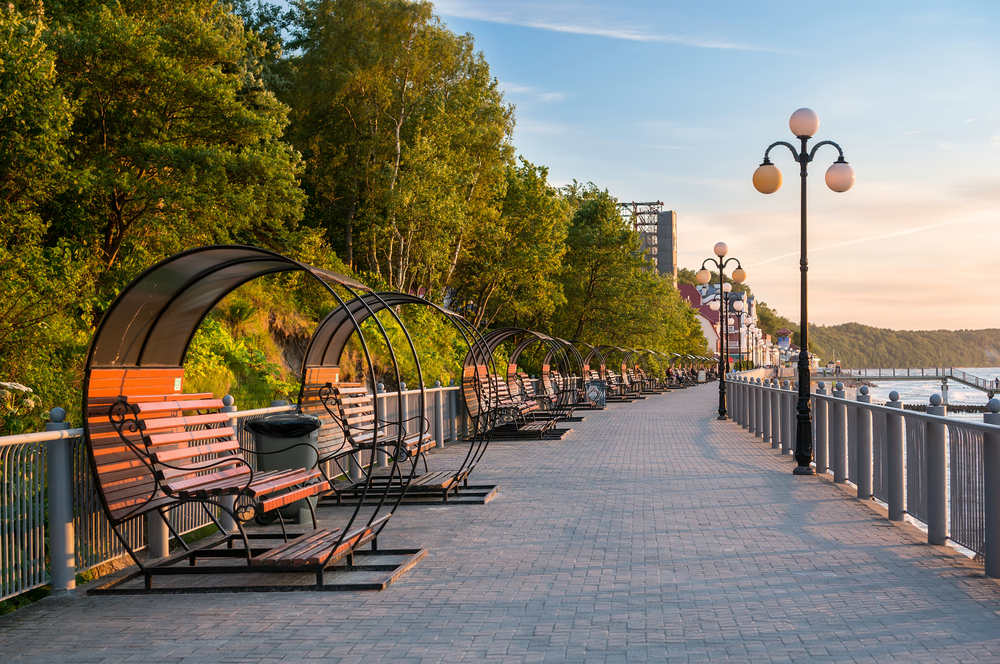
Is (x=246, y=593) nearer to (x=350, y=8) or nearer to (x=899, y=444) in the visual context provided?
(x=899, y=444)

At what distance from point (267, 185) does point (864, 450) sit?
1327 cm

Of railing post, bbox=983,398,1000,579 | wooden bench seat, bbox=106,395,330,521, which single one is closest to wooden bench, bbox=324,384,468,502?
wooden bench seat, bbox=106,395,330,521

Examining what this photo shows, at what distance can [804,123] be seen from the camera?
13.2m

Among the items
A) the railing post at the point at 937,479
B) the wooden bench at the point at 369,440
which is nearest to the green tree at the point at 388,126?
the wooden bench at the point at 369,440

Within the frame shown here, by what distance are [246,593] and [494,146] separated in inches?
1237

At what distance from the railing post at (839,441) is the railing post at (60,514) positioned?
873cm

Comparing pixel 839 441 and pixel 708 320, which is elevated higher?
pixel 708 320

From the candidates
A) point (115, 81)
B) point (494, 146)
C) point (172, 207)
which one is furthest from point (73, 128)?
point (494, 146)

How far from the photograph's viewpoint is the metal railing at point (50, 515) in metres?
5.60

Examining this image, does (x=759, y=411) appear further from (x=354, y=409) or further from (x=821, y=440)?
(x=354, y=409)

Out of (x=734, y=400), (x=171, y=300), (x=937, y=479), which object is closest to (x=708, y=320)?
(x=734, y=400)

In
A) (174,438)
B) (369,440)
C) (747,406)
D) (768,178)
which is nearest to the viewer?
(174,438)

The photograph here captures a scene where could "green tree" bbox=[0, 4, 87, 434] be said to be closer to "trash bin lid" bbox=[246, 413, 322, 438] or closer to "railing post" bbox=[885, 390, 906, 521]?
"trash bin lid" bbox=[246, 413, 322, 438]

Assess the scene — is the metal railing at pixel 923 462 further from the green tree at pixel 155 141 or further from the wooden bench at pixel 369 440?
the green tree at pixel 155 141
